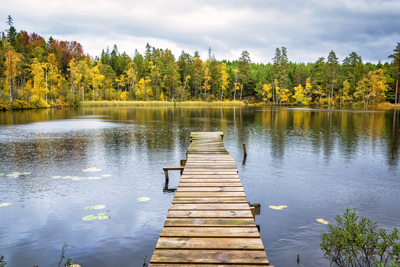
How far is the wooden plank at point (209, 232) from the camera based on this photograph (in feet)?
17.1

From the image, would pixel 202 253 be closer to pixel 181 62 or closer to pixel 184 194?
pixel 184 194

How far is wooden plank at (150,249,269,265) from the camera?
436 cm

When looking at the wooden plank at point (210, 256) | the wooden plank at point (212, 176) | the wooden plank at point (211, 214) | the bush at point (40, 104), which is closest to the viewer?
the wooden plank at point (210, 256)

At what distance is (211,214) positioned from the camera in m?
6.26

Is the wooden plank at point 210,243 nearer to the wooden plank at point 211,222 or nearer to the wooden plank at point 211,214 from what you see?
the wooden plank at point 211,222

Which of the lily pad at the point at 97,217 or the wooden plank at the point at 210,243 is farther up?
the wooden plank at the point at 210,243

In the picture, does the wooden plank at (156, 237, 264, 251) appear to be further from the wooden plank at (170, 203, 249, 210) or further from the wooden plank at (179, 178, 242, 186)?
the wooden plank at (179, 178, 242, 186)

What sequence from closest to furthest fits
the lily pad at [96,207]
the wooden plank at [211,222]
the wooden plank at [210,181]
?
the wooden plank at [211,222], the wooden plank at [210,181], the lily pad at [96,207]

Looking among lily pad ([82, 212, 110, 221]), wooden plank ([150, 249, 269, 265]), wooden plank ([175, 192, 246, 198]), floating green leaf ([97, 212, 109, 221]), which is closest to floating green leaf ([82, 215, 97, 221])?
lily pad ([82, 212, 110, 221])

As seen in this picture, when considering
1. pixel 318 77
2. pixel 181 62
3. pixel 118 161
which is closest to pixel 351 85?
pixel 318 77

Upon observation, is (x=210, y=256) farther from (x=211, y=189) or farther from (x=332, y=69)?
(x=332, y=69)

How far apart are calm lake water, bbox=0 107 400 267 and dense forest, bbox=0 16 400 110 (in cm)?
6167

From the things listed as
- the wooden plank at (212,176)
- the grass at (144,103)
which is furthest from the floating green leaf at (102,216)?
the grass at (144,103)

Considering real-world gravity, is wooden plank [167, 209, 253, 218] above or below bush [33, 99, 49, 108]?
below
